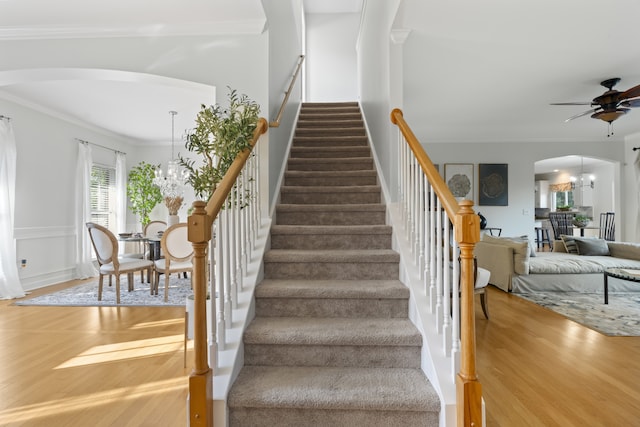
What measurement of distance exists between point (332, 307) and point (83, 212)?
19.3ft

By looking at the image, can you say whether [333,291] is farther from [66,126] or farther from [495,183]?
[495,183]

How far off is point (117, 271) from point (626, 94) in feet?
20.5

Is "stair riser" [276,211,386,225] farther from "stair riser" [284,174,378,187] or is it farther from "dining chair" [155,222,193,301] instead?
"dining chair" [155,222,193,301]

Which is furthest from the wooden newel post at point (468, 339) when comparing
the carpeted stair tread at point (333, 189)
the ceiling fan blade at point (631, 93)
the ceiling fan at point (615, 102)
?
the ceiling fan at point (615, 102)

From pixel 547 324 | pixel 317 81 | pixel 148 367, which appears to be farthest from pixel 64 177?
pixel 547 324

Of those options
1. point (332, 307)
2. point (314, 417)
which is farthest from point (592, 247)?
point (314, 417)

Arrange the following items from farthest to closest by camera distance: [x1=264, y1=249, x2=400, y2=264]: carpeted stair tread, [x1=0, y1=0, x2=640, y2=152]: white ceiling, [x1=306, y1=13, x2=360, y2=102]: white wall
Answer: [x1=306, y1=13, x2=360, y2=102]: white wall → [x1=0, y1=0, x2=640, y2=152]: white ceiling → [x1=264, y1=249, x2=400, y2=264]: carpeted stair tread

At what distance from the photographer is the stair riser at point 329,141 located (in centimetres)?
449

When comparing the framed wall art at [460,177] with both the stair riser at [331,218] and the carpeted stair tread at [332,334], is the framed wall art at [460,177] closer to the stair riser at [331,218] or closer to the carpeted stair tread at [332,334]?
the stair riser at [331,218]

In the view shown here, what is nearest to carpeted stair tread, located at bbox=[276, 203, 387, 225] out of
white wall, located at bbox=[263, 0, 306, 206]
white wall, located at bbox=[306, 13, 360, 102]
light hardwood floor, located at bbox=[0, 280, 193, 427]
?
white wall, located at bbox=[263, 0, 306, 206]

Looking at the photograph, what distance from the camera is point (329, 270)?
2.54m

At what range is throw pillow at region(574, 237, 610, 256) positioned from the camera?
5359 millimetres

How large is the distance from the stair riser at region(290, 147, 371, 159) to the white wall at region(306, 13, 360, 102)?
12.8ft

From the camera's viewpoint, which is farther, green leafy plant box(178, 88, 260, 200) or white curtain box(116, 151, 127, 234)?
white curtain box(116, 151, 127, 234)
